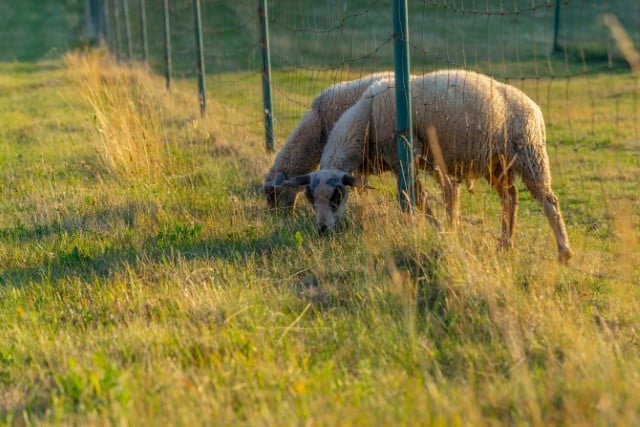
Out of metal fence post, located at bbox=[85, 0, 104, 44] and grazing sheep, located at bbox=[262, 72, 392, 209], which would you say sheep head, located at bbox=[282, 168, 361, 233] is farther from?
metal fence post, located at bbox=[85, 0, 104, 44]

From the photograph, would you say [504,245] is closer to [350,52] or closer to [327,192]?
[327,192]

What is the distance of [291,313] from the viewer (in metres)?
4.23

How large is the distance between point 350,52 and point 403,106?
12.9 metres

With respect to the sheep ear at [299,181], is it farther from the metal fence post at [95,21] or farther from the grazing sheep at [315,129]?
the metal fence post at [95,21]

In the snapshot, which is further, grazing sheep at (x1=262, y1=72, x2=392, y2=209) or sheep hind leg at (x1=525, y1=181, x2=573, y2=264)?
grazing sheep at (x1=262, y1=72, x2=392, y2=209)

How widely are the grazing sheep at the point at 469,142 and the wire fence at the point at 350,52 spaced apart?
181 centimetres

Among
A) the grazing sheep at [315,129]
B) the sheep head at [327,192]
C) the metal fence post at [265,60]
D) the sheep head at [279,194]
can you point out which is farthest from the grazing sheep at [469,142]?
the metal fence post at [265,60]

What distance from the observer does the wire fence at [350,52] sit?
12.2 metres

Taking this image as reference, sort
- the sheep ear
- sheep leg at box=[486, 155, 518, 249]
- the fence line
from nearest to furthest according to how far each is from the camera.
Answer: sheep leg at box=[486, 155, 518, 249] < the sheep ear < the fence line

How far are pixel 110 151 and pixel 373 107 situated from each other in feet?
9.51

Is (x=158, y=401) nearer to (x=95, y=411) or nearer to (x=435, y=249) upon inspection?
(x=95, y=411)

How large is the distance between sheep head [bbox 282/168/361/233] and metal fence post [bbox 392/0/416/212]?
566 millimetres

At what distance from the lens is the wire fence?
12.2m

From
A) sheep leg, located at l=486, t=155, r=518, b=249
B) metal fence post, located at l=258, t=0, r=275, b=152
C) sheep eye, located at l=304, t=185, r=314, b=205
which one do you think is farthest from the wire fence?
sheep leg, located at l=486, t=155, r=518, b=249
